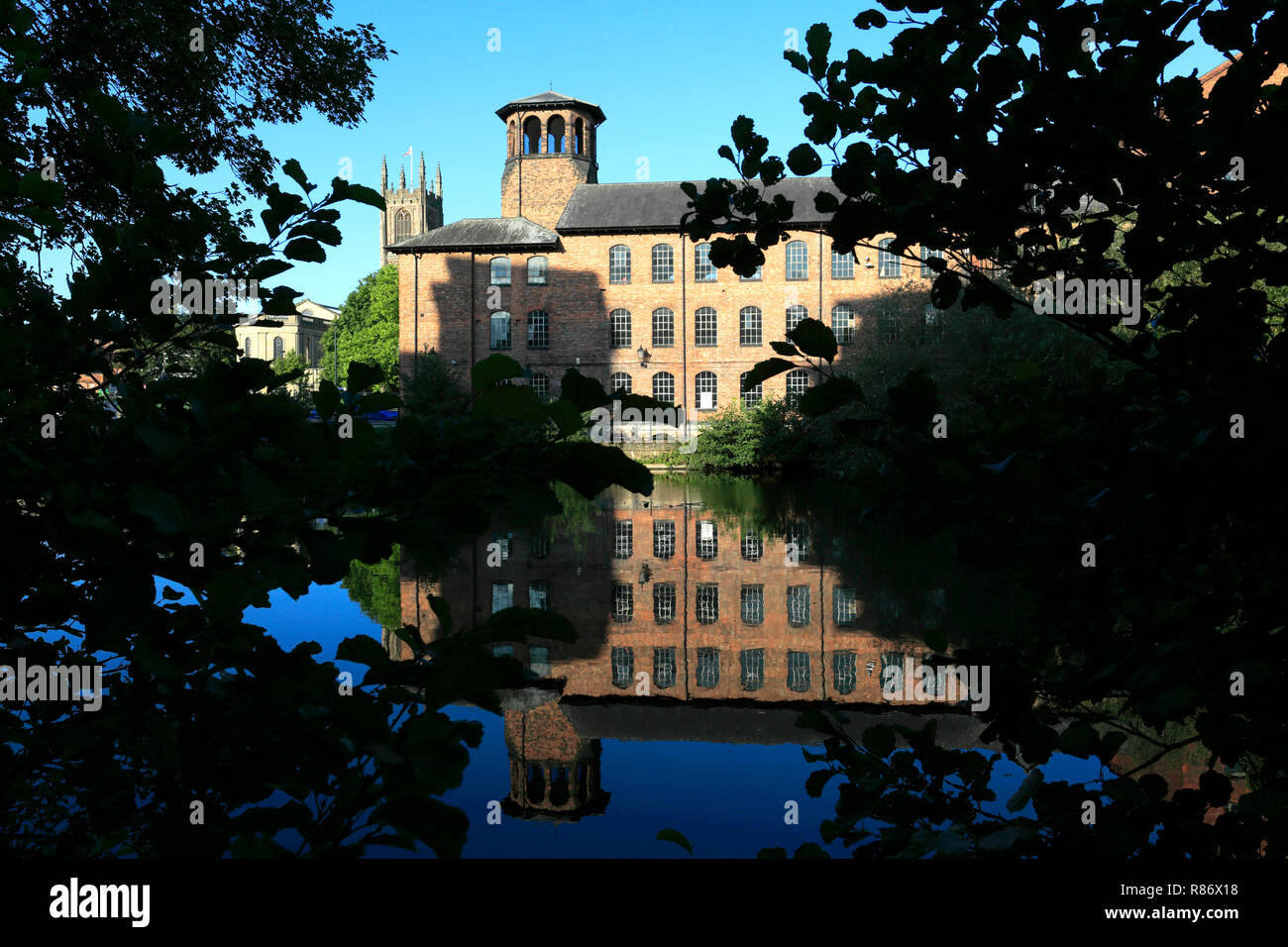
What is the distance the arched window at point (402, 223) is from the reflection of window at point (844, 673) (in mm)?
103208

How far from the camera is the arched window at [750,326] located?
4353cm

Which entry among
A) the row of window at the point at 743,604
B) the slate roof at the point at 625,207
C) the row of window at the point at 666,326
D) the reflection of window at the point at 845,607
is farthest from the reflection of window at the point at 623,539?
the slate roof at the point at 625,207

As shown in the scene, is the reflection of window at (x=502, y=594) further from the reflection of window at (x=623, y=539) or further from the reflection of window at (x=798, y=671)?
the reflection of window at (x=798, y=671)

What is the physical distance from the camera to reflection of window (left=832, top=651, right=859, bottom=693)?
7.11m

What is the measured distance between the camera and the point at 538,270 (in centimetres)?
4425

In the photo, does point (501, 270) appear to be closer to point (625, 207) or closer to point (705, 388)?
point (625, 207)

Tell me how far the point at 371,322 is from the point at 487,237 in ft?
95.3

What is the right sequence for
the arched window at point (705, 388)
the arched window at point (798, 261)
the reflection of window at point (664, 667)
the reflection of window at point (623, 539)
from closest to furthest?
the reflection of window at point (664, 667), the reflection of window at point (623, 539), the arched window at point (798, 261), the arched window at point (705, 388)

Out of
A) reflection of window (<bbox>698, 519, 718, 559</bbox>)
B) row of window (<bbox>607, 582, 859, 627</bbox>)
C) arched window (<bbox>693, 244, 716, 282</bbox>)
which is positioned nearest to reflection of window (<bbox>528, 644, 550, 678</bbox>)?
row of window (<bbox>607, 582, 859, 627</bbox>)

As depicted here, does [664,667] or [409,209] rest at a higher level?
[409,209]

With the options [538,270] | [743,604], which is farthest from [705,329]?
[743,604]

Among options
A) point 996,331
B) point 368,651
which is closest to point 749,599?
point 368,651

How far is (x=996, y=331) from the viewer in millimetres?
23188
